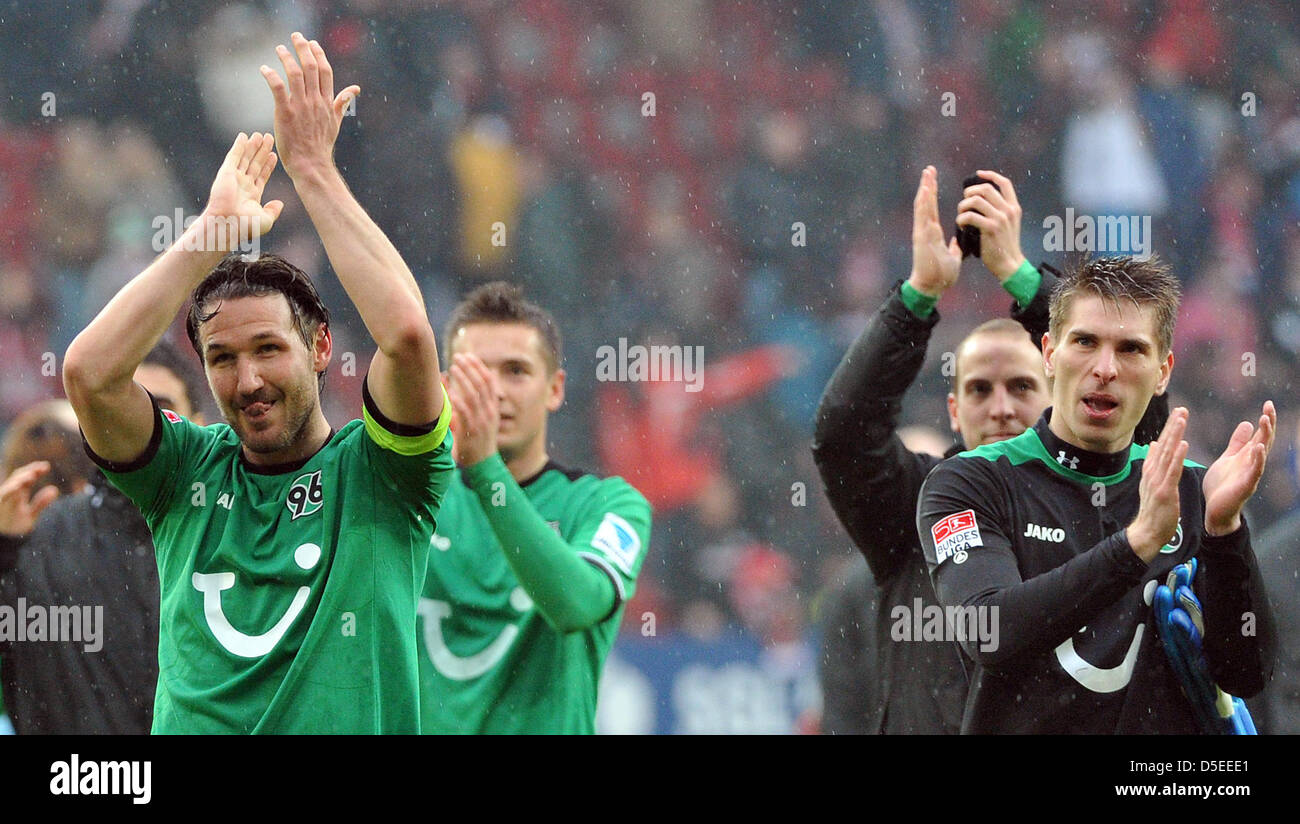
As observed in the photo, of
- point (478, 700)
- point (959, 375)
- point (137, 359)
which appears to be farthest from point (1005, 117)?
point (137, 359)

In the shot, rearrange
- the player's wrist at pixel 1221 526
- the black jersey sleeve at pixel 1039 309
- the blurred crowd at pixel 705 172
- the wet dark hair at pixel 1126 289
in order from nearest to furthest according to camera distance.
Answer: the player's wrist at pixel 1221 526
the wet dark hair at pixel 1126 289
the black jersey sleeve at pixel 1039 309
the blurred crowd at pixel 705 172

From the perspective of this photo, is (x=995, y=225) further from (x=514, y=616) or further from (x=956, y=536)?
(x=514, y=616)

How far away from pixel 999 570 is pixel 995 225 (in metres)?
0.86

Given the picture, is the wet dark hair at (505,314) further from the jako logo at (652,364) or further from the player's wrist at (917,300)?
the jako logo at (652,364)

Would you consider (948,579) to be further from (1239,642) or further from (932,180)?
(932,180)

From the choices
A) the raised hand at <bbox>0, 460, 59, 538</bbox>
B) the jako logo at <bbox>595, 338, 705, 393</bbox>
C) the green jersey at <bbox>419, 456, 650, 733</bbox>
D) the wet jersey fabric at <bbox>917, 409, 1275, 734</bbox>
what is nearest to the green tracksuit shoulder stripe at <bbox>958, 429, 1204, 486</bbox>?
the wet jersey fabric at <bbox>917, 409, 1275, 734</bbox>

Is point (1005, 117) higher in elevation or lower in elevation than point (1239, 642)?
higher

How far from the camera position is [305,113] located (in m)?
2.73

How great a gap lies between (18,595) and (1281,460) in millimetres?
5716

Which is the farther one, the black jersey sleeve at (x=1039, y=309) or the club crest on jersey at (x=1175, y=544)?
the black jersey sleeve at (x=1039, y=309)

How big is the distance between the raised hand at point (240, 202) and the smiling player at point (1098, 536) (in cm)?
138

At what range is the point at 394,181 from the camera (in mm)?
7996

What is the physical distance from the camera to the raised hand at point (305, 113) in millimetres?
2703

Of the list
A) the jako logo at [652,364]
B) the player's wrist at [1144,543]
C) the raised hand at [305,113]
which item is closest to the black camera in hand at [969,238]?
the player's wrist at [1144,543]
